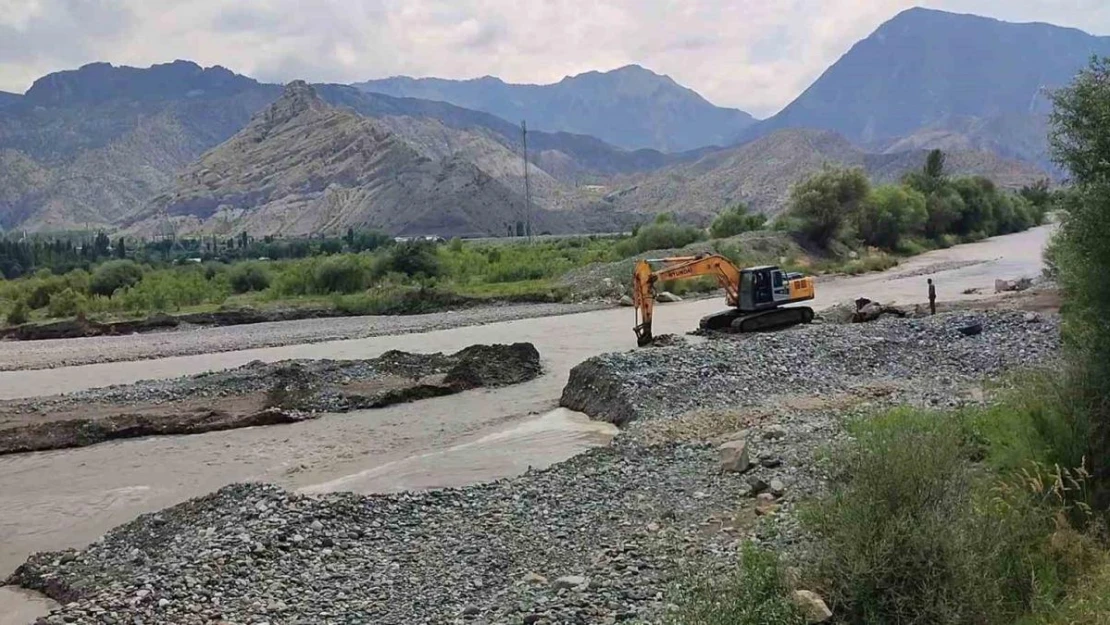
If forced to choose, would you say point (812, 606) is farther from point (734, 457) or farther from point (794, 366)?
point (794, 366)

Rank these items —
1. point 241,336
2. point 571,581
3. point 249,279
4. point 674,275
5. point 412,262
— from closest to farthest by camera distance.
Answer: point 571,581 < point 674,275 < point 241,336 < point 412,262 < point 249,279

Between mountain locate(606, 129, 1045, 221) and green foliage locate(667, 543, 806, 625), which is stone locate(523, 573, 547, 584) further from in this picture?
mountain locate(606, 129, 1045, 221)

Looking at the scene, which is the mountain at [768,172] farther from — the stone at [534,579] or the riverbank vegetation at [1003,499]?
the stone at [534,579]

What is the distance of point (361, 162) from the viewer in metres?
156

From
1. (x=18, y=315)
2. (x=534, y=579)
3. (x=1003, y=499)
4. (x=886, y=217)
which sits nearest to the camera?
(x=1003, y=499)

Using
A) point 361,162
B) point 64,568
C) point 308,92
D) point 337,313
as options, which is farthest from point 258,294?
point 308,92

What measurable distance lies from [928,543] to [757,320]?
2113 cm

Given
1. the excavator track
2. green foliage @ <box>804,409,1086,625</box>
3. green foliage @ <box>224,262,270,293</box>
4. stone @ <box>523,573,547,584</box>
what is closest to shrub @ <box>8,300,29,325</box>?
green foliage @ <box>224,262,270,293</box>

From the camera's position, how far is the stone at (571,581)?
8641 mm

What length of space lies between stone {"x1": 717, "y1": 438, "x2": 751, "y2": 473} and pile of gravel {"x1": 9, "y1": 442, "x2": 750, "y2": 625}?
24 centimetres

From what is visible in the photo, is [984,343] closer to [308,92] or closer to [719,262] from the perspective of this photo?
[719,262]

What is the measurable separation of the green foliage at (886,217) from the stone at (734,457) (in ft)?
173

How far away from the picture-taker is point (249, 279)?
5609 centimetres

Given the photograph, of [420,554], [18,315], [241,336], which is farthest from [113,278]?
[420,554]
